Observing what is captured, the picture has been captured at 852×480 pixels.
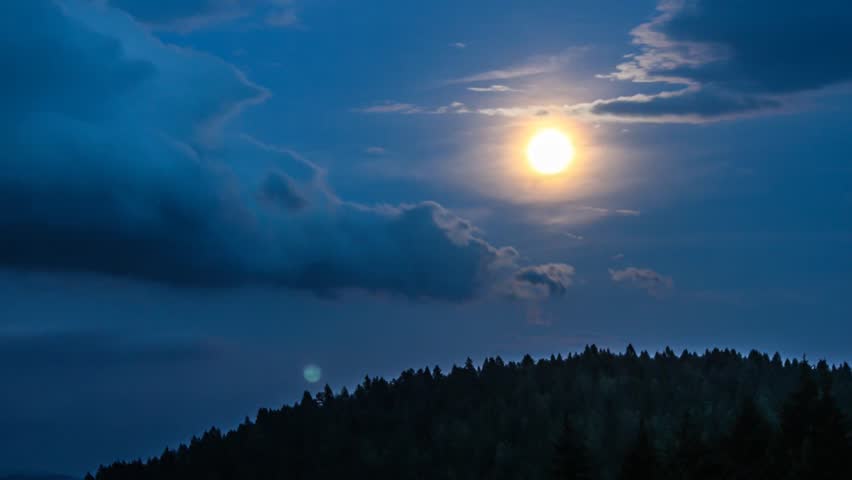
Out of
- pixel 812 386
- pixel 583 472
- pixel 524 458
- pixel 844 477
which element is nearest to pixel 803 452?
pixel 844 477

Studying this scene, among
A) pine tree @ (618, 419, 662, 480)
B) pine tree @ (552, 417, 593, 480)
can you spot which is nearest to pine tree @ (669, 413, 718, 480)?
pine tree @ (618, 419, 662, 480)

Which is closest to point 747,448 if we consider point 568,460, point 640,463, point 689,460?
point 689,460

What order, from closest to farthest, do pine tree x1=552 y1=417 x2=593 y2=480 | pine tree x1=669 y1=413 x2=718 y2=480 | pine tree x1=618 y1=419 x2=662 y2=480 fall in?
1. pine tree x1=618 y1=419 x2=662 y2=480
2. pine tree x1=669 y1=413 x2=718 y2=480
3. pine tree x1=552 y1=417 x2=593 y2=480

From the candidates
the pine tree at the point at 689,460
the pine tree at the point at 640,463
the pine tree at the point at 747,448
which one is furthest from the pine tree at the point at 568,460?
the pine tree at the point at 747,448

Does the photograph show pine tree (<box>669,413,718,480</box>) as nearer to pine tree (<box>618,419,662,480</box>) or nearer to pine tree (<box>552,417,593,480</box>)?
pine tree (<box>618,419,662,480</box>)

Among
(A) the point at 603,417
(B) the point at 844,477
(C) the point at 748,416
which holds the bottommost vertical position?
(B) the point at 844,477

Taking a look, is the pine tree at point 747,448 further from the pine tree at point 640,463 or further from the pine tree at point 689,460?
the pine tree at point 640,463

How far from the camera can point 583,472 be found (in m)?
106

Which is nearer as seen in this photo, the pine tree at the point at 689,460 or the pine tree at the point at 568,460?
the pine tree at the point at 689,460

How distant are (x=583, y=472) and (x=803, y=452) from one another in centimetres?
2484

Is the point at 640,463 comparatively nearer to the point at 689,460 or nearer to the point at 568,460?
the point at 689,460

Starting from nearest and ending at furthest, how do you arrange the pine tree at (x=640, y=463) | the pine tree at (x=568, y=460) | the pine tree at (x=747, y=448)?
the pine tree at (x=640, y=463) < the pine tree at (x=568, y=460) < the pine tree at (x=747, y=448)

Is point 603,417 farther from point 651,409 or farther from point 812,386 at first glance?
point 812,386

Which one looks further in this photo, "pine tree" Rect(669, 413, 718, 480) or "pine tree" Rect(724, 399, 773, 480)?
"pine tree" Rect(724, 399, 773, 480)
